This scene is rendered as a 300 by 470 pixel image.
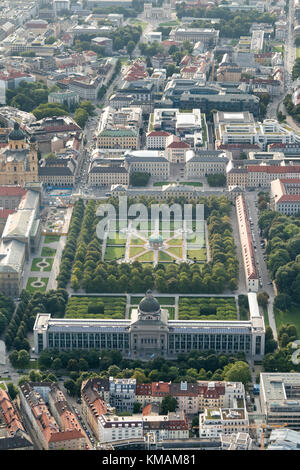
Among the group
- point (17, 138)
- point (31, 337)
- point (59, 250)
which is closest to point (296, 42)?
point (17, 138)

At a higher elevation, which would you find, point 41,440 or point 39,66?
point 39,66

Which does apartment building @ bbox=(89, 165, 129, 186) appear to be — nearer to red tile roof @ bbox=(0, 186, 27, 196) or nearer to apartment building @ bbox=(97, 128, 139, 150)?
red tile roof @ bbox=(0, 186, 27, 196)

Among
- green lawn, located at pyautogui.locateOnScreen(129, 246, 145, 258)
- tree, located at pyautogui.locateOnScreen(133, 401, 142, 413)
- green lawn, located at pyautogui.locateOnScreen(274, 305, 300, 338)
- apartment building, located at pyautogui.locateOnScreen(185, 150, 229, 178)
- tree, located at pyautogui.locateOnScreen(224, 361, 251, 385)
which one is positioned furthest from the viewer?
apartment building, located at pyautogui.locateOnScreen(185, 150, 229, 178)

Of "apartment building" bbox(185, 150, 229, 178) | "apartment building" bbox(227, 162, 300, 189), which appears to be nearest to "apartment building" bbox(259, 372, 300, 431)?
"apartment building" bbox(227, 162, 300, 189)

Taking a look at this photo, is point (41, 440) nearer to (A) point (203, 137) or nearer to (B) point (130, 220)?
(B) point (130, 220)

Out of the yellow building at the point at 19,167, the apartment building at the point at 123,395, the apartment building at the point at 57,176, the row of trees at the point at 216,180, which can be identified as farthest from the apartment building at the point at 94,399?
the row of trees at the point at 216,180
